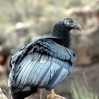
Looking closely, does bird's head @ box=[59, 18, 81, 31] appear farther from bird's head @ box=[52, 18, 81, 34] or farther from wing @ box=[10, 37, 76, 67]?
wing @ box=[10, 37, 76, 67]

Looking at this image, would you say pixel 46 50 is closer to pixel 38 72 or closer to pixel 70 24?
pixel 38 72

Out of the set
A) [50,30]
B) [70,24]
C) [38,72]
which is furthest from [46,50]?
[50,30]

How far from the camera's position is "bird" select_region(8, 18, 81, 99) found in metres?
5.71

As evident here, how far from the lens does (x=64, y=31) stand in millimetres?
6930

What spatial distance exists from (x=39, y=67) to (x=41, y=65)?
2.1 inches

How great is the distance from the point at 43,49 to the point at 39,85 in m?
0.66

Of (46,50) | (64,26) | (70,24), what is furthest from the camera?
(64,26)

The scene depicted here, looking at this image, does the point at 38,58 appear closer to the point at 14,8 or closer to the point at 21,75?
the point at 21,75

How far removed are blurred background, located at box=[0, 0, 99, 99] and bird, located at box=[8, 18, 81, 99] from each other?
1.21ft

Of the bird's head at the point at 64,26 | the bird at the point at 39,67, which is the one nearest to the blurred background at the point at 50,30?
the bird at the point at 39,67

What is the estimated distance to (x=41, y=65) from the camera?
5910 mm

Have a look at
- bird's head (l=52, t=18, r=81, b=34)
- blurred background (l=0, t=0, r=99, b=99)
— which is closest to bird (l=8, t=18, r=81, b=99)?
bird's head (l=52, t=18, r=81, b=34)

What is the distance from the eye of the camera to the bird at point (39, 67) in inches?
225

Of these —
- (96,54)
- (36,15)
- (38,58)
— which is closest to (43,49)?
(38,58)
